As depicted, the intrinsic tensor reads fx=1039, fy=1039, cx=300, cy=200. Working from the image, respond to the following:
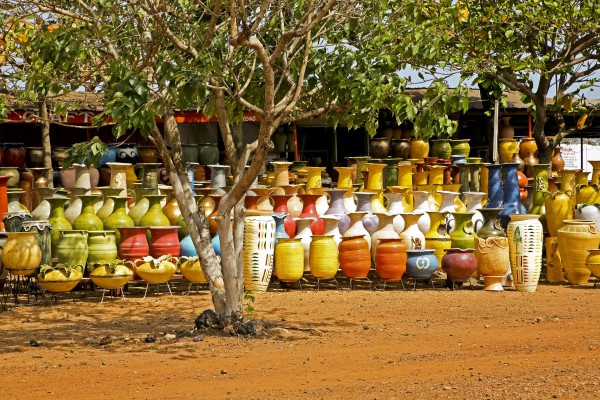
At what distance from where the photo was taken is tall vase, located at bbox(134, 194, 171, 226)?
13.4m

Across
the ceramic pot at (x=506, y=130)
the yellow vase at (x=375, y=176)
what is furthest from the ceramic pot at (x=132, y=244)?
the ceramic pot at (x=506, y=130)

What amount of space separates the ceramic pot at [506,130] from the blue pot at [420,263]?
6.32 m

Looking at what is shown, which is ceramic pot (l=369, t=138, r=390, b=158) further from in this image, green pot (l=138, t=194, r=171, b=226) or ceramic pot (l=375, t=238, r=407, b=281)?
green pot (l=138, t=194, r=171, b=226)

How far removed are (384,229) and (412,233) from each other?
38 cm

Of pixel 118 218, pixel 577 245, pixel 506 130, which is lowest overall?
pixel 577 245

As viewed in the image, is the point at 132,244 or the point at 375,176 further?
the point at 375,176

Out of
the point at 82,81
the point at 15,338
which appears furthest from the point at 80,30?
the point at 15,338

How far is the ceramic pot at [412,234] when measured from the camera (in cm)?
1374

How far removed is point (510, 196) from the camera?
14.3 meters

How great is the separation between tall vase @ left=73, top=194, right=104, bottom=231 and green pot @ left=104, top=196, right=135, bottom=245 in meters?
0.12

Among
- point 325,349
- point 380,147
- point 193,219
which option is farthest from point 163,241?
point 380,147

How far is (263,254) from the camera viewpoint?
508 inches

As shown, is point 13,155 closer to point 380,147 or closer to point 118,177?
point 118,177

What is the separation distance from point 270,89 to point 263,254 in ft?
13.7
